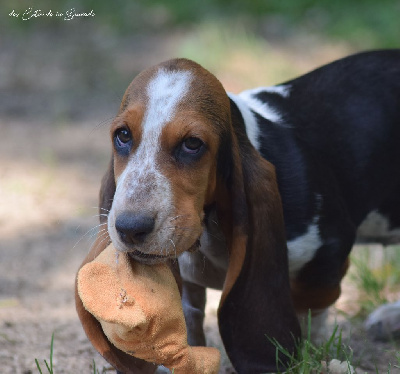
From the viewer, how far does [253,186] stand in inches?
140

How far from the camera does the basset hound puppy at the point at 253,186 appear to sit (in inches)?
127

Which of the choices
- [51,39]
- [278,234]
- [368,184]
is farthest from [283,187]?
[51,39]

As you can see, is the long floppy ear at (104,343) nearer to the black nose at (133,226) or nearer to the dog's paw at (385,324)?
the black nose at (133,226)

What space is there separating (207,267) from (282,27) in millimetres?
7264

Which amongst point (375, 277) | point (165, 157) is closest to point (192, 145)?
point (165, 157)

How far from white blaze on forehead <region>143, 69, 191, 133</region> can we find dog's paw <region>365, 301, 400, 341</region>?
1.91 m

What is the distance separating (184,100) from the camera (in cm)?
338

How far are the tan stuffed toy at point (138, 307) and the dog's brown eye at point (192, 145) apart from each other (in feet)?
1.50

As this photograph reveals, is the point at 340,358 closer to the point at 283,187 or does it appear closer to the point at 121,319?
the point at 283,187

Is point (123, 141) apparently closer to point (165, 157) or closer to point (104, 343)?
point (165, 157)

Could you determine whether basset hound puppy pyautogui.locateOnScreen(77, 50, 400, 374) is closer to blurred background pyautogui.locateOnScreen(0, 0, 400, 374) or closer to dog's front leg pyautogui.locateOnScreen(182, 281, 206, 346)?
dog's front leg pyautogui.locateOnScreen(182, 281, 206, 346)

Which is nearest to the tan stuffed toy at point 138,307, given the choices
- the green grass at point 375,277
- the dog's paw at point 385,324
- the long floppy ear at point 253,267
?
the long floppy ear at point 253,267

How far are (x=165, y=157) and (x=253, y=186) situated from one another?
1.55 ft

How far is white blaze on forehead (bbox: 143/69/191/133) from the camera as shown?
329 cm
